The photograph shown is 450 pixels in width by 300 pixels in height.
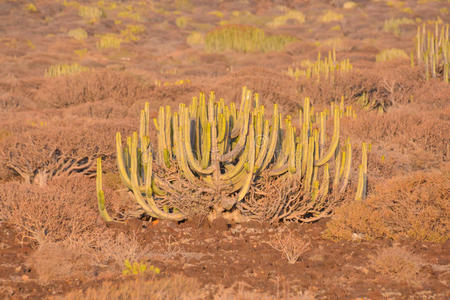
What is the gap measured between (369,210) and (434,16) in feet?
135

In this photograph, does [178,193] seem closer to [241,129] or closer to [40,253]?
[241,129]

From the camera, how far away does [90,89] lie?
13383 millimetres

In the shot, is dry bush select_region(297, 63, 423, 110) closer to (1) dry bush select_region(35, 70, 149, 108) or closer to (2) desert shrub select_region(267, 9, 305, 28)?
(1) dry bush select_region(35, 70, 149, 108)

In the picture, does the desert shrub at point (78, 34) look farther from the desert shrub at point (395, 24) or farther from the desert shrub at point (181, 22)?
the desert shrub at point (395, 24)

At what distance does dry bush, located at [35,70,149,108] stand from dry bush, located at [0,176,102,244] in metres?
7.63

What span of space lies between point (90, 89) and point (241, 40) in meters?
15.2

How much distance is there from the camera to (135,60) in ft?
82.3

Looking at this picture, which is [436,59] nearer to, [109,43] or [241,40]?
[241,40]

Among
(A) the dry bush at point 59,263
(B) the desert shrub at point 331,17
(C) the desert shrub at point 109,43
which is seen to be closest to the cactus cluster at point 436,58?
(A) the dry bush at point 59,263

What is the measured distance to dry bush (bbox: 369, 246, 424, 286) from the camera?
4.10 meters

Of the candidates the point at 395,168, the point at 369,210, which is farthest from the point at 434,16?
the point at 369,210

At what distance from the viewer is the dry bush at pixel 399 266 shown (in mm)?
4102

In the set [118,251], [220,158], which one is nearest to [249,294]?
[118,251]

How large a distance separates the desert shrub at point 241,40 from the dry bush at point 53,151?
19.8 metres
